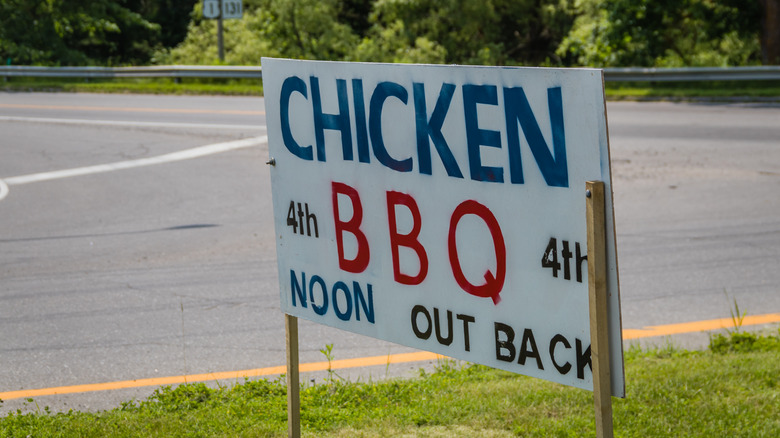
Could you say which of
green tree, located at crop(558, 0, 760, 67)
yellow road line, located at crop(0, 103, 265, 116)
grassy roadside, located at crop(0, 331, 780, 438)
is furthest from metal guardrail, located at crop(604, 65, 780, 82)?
grassy roadside, located at crop(0, 331, 780, 438)

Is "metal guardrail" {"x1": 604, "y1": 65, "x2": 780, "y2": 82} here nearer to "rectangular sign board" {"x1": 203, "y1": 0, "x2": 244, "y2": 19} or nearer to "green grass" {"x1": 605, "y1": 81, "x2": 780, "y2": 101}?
"green grass" {"x1": 605, "y1": 81, "x2": 780, "y2": 101}

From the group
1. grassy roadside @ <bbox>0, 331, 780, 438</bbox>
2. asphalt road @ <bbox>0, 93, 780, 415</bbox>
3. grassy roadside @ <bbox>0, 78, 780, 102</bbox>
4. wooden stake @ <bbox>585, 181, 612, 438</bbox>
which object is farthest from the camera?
grassy roadside @ <bbox>0, 78, 780, 102</bbox>

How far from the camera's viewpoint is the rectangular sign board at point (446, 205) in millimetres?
2473

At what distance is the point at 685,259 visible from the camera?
7102mm

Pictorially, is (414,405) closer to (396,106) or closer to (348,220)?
(348,220)

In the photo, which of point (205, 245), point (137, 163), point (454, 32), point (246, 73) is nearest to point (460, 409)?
point (205, 245)

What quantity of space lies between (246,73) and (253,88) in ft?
2.69

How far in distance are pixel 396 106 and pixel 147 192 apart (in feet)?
26.4

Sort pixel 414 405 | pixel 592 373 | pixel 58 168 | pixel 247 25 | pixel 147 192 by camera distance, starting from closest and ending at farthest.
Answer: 1. pixel 592 373
2. pixel 414 405
3. pixel 147 192
4. pixel 58 168
5. pixel 247 25

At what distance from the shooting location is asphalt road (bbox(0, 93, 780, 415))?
17.5 ft

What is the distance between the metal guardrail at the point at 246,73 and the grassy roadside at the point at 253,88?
0.21 m

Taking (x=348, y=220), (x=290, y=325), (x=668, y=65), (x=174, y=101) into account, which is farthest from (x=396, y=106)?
A: (x=668, y=65)

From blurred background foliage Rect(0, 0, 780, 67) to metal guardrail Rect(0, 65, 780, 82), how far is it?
6.68ft

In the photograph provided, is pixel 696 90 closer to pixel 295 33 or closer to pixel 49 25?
pixel 295 33
